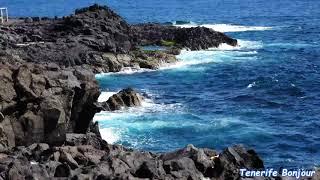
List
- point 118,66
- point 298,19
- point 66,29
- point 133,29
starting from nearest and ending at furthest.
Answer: point 118,66, point 66,29, point 133,29, point 298,19

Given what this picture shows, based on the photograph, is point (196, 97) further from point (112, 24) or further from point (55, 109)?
point (112, 24)

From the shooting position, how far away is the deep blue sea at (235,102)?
4591 centimetres

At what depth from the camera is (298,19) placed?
5728 inches

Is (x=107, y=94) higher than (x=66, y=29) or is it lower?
lower

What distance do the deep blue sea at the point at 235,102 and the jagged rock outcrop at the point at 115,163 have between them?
8.82m

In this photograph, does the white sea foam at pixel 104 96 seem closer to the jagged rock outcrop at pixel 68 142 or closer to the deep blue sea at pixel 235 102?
the deep blue sea at pixel 235 102

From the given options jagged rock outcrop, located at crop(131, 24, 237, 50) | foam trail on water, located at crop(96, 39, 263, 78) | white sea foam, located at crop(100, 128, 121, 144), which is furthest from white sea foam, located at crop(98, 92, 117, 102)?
jagged rock outcrop, located at crop(131, 24, 237, 50)

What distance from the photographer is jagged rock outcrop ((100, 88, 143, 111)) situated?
56.7 metres

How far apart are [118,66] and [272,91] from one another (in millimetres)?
22037

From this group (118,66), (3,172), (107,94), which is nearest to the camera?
(3,172)

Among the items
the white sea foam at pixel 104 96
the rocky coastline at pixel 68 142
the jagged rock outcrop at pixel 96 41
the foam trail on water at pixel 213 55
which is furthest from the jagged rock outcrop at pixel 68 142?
the foam trail on water at pixel 213 55

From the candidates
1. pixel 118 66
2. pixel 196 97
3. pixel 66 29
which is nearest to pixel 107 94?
pixel 196 97

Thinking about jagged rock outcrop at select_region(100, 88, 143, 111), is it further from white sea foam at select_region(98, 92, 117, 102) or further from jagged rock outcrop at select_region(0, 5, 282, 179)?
white sea foam at select_region(98, 92, 117, 102)

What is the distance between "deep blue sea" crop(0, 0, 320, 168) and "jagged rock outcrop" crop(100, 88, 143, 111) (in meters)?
1.27
